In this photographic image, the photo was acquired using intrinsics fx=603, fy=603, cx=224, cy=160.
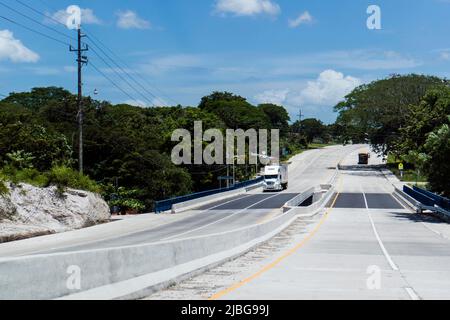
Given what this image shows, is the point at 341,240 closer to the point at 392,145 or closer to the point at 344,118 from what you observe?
the point at 392,145

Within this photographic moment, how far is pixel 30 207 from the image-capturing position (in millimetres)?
40125

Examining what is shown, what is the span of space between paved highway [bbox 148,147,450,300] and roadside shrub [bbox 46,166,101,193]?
680 inches

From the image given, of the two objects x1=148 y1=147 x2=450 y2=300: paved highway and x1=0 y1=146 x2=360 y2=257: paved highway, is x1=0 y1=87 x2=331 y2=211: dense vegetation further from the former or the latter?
x1=148 y1=147 x2=450 y2=300: paved highway

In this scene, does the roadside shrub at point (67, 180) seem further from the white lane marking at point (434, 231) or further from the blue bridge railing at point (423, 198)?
the blue bridge railing at point (423, 198)

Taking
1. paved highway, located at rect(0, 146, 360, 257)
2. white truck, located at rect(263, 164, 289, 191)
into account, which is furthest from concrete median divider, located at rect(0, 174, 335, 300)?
white truck, located at rect(263, 164, 289, 191)

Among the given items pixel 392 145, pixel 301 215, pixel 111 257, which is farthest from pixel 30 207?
pixel 392 145

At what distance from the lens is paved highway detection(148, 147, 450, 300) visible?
11.4 meters

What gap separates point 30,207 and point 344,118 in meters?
86.1

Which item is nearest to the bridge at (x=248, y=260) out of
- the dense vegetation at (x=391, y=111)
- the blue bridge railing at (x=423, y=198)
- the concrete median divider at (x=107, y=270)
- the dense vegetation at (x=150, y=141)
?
the concrete median divider at (x=107, y=270)

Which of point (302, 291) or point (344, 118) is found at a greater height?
point (344, 118)

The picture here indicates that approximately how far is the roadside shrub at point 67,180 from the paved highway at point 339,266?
1727 centimetres

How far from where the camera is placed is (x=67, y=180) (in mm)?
44594

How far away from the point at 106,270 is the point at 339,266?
8.39m
